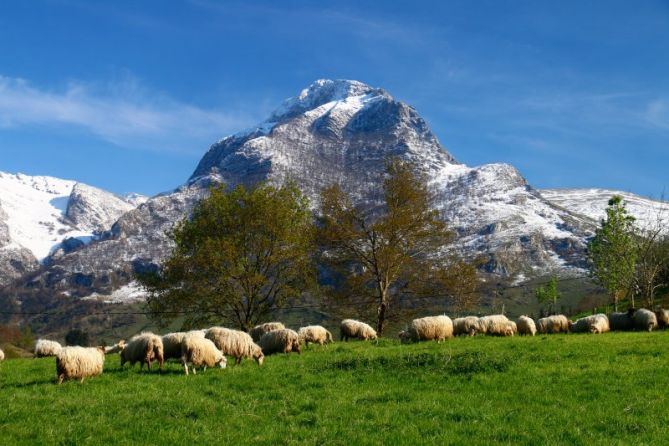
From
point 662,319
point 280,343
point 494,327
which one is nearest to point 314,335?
point 280,343

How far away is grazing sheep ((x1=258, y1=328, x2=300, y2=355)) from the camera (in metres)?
30.9

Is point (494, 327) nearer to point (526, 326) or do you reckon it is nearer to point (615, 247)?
point (526, 326)

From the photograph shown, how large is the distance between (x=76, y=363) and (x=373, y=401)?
11.7 m

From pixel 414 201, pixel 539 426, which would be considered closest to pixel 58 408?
pixel 539 426

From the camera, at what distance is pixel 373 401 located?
1714 cm

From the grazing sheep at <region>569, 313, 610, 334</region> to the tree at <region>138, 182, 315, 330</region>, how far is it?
21898mm

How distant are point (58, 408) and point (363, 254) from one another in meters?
34.2

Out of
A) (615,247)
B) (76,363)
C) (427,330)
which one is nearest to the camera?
(76,363)

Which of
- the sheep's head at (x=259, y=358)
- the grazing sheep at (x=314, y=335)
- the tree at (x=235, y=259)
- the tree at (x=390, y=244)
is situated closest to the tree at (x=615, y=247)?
the tree at (x=390, y=244)

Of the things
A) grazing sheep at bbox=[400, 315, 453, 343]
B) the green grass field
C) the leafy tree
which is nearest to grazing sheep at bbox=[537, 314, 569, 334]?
grazing sheep at bbox=[400, 315, 453, 343]

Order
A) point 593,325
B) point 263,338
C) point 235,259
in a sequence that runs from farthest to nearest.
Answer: point 235,259 → point 593,325 → point 263,338

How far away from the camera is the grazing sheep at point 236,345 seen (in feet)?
87.6

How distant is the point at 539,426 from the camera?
1360cm

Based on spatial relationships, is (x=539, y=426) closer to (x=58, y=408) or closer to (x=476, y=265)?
(x=58, y=408)
